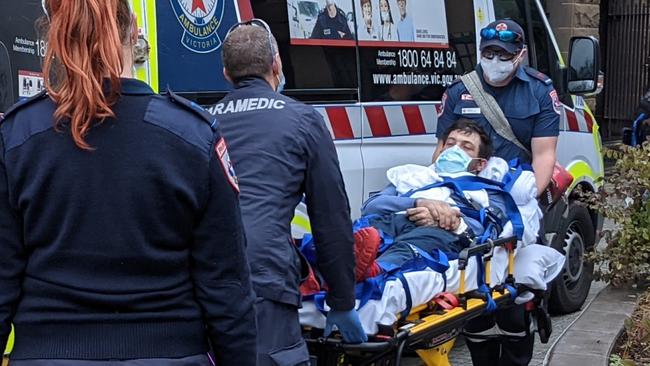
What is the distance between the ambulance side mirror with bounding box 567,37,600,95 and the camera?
6.66m

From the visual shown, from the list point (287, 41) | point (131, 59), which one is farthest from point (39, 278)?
point (287, 41)

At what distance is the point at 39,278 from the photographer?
2025mm

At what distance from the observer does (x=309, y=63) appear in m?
4.70

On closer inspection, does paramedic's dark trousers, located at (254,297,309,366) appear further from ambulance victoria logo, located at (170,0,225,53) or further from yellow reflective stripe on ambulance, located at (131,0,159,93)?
ambulance victoria logo, located at (170,0,225,53)

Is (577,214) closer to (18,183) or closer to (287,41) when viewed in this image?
(287,41)

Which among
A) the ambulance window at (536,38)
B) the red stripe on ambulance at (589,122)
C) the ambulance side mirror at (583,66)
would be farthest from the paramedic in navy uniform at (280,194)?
the red stripe on ambulance at (589,122)

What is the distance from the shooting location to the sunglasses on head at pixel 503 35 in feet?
16.8

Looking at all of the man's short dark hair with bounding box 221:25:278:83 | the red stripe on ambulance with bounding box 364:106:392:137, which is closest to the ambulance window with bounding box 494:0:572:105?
the red stripe on ambulance with bounding box 364:106:392:137

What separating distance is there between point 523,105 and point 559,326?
6.35 feet

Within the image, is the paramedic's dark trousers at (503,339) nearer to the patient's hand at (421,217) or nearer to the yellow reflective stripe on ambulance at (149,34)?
the patient's hand at (421,217)

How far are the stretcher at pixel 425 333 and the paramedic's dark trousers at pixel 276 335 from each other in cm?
38

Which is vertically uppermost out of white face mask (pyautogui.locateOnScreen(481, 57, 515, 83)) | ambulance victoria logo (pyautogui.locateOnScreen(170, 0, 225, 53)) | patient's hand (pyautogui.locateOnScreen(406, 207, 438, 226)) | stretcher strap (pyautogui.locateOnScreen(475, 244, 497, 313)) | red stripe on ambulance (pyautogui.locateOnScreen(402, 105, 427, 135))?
ambulance victoria logo (pyautogui.locateOnScreen(170, 0, 225, 53))

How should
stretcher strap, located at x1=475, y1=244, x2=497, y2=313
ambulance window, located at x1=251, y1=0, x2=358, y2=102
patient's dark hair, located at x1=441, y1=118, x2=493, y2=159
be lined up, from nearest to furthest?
stretcher strap, located at x1=475, y1=244, x2=497, y2=313
ambulance window, located at x1=251, y1=0, x2=358, y2=102
patient's dark hair, located at x1=441, y1=118, x2=493, y2=159

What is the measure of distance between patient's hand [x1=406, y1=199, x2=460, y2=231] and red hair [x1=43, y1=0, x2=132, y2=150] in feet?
8.08
